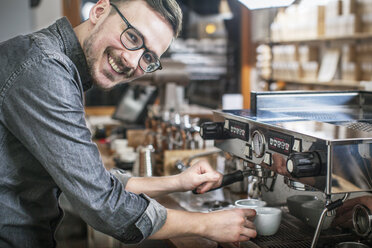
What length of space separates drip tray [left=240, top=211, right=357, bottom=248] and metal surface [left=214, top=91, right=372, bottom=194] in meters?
0.24

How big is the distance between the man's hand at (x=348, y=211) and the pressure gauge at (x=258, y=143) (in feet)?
0.88

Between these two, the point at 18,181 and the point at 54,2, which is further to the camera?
the point at 54,2

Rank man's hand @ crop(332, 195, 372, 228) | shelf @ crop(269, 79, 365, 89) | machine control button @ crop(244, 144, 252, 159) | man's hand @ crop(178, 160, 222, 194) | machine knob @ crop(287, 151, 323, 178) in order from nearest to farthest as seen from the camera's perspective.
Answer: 1. machine knob @ crop(287, 151, 323, 178)
2. man's hand @ crop(332, 195, 372, 228)
3. machine control button @ crop(244, 144, 252, 159)
4. man's hand @ crop(178, 160, 222, 194)
5. shelf @ crop(269, 79, 365, 89)

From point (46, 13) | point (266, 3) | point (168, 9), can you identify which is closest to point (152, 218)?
point (168, 9)

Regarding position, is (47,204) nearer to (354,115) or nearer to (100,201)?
(100,201)

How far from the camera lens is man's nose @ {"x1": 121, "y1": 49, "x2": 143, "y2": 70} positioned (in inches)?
55.4

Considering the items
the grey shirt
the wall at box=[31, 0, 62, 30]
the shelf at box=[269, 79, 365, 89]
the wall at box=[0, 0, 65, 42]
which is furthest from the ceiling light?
the wall at box=[31, 0, 62, 30]

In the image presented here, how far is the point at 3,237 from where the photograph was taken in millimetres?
1379

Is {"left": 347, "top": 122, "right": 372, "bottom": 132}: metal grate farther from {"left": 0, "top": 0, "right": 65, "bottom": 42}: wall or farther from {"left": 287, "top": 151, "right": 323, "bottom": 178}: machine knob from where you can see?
{"left": 0, "top": 0, "right": 65, "bottom": 42}: wall

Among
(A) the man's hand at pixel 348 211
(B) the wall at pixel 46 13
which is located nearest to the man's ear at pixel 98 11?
(A) the man's hand at pixel 348 211

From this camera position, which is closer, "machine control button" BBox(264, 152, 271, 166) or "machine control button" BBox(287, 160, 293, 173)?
"machine control button" BBox(287, 160, 293, 173)

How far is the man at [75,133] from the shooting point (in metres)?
1.18

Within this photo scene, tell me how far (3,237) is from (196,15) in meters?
6.81

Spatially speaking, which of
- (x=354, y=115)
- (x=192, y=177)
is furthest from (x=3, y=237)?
(x=354, y=115)
